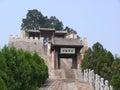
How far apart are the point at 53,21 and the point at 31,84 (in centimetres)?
5001

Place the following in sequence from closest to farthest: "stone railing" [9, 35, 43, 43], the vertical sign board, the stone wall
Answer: the vertical sign board < the stone wall < "stone railing" [9, 35, 43, 43]

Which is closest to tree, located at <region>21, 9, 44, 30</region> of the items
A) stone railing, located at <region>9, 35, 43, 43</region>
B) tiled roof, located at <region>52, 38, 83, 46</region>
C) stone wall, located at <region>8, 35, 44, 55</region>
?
stone railing, located at <region>9, 35, 43, 43</region>

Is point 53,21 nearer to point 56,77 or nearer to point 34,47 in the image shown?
point 34,47

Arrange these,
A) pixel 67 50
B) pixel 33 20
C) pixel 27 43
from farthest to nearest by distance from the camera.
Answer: pixel 33 20 → pixel 27 43 → pixel 67 50

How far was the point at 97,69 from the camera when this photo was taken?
24.7 m

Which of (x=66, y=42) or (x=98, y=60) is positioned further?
(x=66, y=42)

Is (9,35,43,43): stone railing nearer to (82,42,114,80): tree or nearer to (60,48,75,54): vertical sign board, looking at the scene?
(60,48,75,54): vertical sign board

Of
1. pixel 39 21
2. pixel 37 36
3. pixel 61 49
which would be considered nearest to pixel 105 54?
pixel 61 49

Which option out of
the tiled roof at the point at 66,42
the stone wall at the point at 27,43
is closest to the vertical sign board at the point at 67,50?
the tiled roof at the point at 66,42

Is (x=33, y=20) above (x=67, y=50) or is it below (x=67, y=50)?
above

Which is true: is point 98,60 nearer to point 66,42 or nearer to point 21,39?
point 66,42

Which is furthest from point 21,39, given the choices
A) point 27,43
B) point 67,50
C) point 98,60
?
point 98,60

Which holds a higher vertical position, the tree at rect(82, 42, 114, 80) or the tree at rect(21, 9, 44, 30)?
the tree at rect(21, 9, 44, 30)

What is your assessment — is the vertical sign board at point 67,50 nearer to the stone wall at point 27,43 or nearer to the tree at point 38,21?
the stone wall at point 27,43
